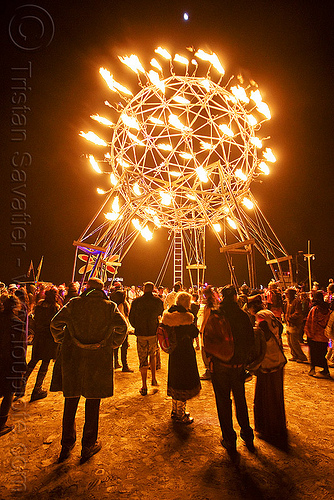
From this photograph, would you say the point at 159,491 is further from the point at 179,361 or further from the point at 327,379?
the point at 327,379

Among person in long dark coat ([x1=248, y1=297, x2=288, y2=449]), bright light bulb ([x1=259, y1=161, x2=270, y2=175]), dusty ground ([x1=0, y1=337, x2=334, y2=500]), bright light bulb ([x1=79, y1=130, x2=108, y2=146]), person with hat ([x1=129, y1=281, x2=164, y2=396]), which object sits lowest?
dusty ground ([x1=0, y1=337, x2=334, y2=500])

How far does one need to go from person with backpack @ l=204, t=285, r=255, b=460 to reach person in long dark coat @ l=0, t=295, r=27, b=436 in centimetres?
270

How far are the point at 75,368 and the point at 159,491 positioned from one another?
1.54m

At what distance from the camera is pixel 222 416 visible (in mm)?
3244

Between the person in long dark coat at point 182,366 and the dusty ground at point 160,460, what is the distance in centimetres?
29

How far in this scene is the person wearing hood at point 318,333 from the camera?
5.90 metres

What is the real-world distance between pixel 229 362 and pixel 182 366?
0.92 m

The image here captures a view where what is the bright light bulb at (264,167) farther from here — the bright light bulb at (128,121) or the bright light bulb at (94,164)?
the bright light bulb at (94,164)

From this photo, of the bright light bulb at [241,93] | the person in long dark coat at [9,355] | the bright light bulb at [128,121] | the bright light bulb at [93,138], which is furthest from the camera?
the bright light bulb at [93,138]

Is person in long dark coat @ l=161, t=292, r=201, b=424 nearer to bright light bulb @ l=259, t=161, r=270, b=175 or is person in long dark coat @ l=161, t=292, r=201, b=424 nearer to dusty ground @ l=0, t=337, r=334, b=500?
dusty ground @ l=0, t=337, r=334, b=500

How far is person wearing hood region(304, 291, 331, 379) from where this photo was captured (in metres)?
5.90

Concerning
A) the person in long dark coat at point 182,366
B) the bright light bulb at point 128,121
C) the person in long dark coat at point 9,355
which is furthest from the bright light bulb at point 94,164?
the person in long dark coat at point 182,366

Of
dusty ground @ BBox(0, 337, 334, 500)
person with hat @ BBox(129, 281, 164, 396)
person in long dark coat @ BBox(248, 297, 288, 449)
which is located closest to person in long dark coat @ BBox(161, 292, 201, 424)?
dusty ground @ BBox(0, 337, 334, 500)

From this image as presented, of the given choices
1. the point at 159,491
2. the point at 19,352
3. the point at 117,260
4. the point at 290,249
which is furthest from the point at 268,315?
the point at 290,249
